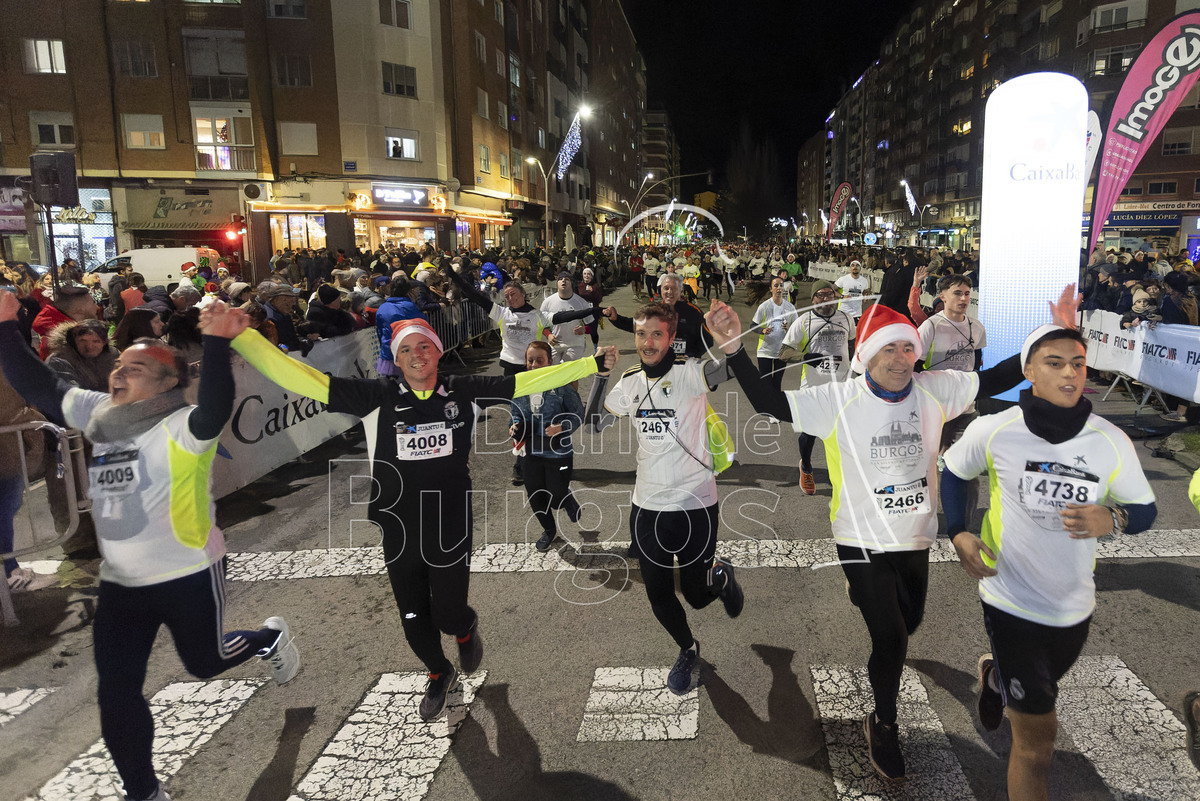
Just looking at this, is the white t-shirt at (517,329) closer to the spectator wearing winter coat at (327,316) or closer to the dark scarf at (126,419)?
the spectator wearing winter coat at (327,316)

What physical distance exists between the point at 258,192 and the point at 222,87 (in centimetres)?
622

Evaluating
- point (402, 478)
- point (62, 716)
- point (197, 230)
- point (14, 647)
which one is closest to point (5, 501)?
point (14, 647)

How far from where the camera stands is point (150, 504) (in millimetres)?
3379

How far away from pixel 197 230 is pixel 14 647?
33.2 meters

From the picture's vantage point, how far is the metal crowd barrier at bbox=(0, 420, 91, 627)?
5457 mm

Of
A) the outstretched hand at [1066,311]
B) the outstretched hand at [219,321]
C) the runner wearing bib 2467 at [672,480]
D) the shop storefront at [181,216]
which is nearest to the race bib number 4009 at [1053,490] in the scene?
the outstretched hand at [1066,311]

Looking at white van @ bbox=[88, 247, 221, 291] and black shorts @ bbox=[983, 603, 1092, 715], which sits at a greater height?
white van @ bbox=[88, 247, 221, 291]

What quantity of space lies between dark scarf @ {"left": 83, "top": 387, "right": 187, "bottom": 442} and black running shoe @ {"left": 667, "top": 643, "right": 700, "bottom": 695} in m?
2.89

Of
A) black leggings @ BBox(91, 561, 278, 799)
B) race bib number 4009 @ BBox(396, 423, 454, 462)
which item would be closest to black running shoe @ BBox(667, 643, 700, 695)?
race bib number 4009 @ BBox(396, 423, 454, 462)

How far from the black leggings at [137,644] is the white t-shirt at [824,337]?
6399mm

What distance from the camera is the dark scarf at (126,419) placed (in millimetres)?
3400

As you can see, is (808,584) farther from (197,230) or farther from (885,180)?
(885,180)

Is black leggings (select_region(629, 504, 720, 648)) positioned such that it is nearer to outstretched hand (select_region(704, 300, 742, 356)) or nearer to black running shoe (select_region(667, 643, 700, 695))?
black running shoe (select_region(667, 643, 700, 695))

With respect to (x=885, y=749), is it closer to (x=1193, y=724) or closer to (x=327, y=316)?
(x=1193, y=724)
